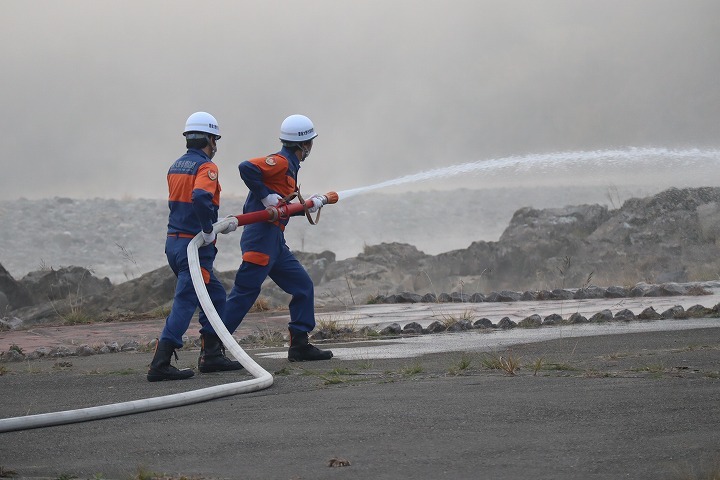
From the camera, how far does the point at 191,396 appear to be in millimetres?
6535

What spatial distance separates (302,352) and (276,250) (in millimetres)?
885

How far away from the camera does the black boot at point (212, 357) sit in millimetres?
8555

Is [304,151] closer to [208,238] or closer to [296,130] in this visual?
[296,130]

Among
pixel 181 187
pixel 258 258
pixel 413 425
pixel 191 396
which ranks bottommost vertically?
pixel 413 425

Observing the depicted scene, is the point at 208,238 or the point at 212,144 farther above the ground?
the point at 212,144

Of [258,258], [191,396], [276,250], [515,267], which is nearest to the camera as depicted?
[191,396]

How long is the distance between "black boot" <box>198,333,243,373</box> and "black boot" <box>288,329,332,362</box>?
0.58 m

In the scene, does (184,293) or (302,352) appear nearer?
(184,293)

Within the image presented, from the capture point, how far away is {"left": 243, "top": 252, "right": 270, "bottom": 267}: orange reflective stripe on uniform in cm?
882

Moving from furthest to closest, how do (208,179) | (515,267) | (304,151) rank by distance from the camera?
(515,267)
(304,151)
(208,179)

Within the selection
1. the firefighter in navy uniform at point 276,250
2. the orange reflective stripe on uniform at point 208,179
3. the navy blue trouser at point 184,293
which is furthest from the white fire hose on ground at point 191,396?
the firefighter in navy uniform at point 276,250

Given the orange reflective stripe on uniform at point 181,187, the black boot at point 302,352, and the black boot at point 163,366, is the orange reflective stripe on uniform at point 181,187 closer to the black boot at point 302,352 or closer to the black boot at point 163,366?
the black boot at point 163,366

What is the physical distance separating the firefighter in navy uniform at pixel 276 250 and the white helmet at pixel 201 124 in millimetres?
385

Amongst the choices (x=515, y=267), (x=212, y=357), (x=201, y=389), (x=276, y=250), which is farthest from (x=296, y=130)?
(x=515, y=267)
